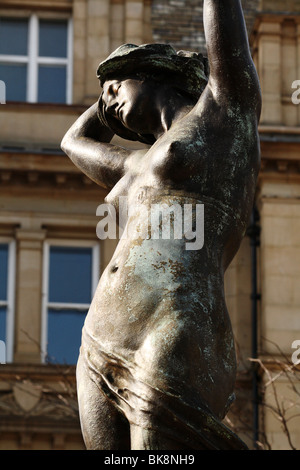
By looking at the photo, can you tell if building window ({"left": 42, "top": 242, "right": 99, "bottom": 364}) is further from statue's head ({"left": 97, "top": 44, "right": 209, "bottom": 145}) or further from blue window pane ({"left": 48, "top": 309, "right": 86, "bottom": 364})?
statue's head ({"left": 97, "top": 44, "right": 209, "bottom": 145})

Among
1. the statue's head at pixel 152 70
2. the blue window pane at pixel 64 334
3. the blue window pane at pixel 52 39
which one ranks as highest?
the blue window pane at pixel 52 39

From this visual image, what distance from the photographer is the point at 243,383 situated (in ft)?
84.2

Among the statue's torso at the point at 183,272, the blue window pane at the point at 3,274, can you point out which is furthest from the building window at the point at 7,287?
the statue's torso at the point at 183,272

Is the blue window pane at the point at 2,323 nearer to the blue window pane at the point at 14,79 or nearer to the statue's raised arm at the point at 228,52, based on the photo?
the blue window pane at the point at 14,79

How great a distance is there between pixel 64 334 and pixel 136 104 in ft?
63.6

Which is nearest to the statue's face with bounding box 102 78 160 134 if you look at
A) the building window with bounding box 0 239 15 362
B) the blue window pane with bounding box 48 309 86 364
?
the blue window pane with bounding box 48 309 86 364

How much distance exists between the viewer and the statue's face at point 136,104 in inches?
262

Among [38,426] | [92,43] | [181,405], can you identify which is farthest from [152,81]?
[92,43]

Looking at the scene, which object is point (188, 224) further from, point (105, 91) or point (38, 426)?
point (38, 426)

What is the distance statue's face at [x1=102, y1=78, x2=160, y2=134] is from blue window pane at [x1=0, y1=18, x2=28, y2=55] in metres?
21.0

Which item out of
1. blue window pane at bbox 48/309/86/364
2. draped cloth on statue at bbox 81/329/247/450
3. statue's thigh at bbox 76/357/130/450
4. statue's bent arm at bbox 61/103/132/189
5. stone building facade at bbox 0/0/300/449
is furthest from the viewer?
blue window pane at bbox 48/309/86/364

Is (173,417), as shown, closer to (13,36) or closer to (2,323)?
(2,323)

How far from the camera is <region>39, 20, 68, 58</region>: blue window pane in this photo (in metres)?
27.6

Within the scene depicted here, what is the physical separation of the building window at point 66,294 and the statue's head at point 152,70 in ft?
62.5
